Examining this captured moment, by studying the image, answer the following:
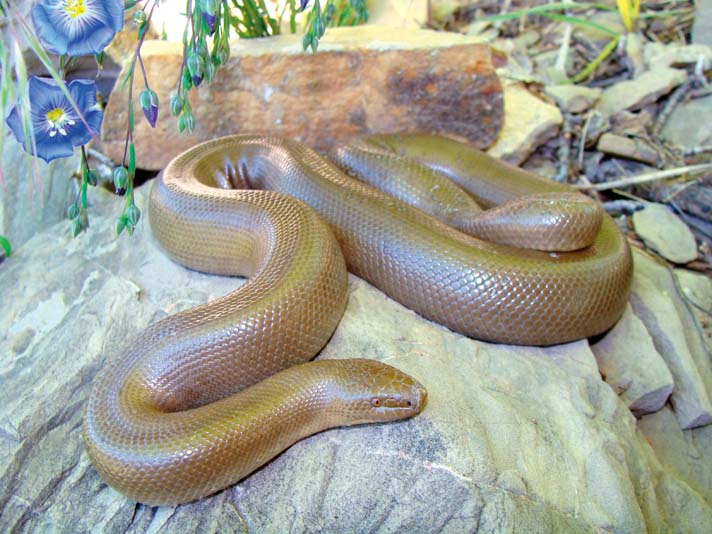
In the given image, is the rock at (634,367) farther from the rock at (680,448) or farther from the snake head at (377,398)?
the snake head at (377,398)

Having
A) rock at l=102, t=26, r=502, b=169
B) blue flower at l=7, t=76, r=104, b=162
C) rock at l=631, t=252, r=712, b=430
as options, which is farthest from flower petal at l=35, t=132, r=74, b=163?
rock at l=631, t=252, r=712, b=430

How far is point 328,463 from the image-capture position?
2.17m

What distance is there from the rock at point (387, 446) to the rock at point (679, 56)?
2989mm

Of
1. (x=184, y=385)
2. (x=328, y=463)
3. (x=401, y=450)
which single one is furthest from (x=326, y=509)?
(x=184, y=385)

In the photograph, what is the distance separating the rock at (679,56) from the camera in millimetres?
4602

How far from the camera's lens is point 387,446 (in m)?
2.18

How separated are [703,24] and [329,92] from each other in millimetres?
3256

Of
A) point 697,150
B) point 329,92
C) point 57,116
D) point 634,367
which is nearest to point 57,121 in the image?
point 57,116

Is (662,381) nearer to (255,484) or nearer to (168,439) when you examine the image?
(255,484)

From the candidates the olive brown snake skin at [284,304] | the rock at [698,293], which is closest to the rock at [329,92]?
the olive brown snake skin at [284,304]

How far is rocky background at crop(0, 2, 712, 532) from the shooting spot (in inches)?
81.2

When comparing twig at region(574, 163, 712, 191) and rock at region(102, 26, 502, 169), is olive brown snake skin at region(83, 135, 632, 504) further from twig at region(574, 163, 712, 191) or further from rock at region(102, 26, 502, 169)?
twig at region(574, 163, 712, 191)

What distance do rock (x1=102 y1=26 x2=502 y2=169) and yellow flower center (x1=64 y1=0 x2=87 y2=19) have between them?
170cm

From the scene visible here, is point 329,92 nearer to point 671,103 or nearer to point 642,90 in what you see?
point 642,90
